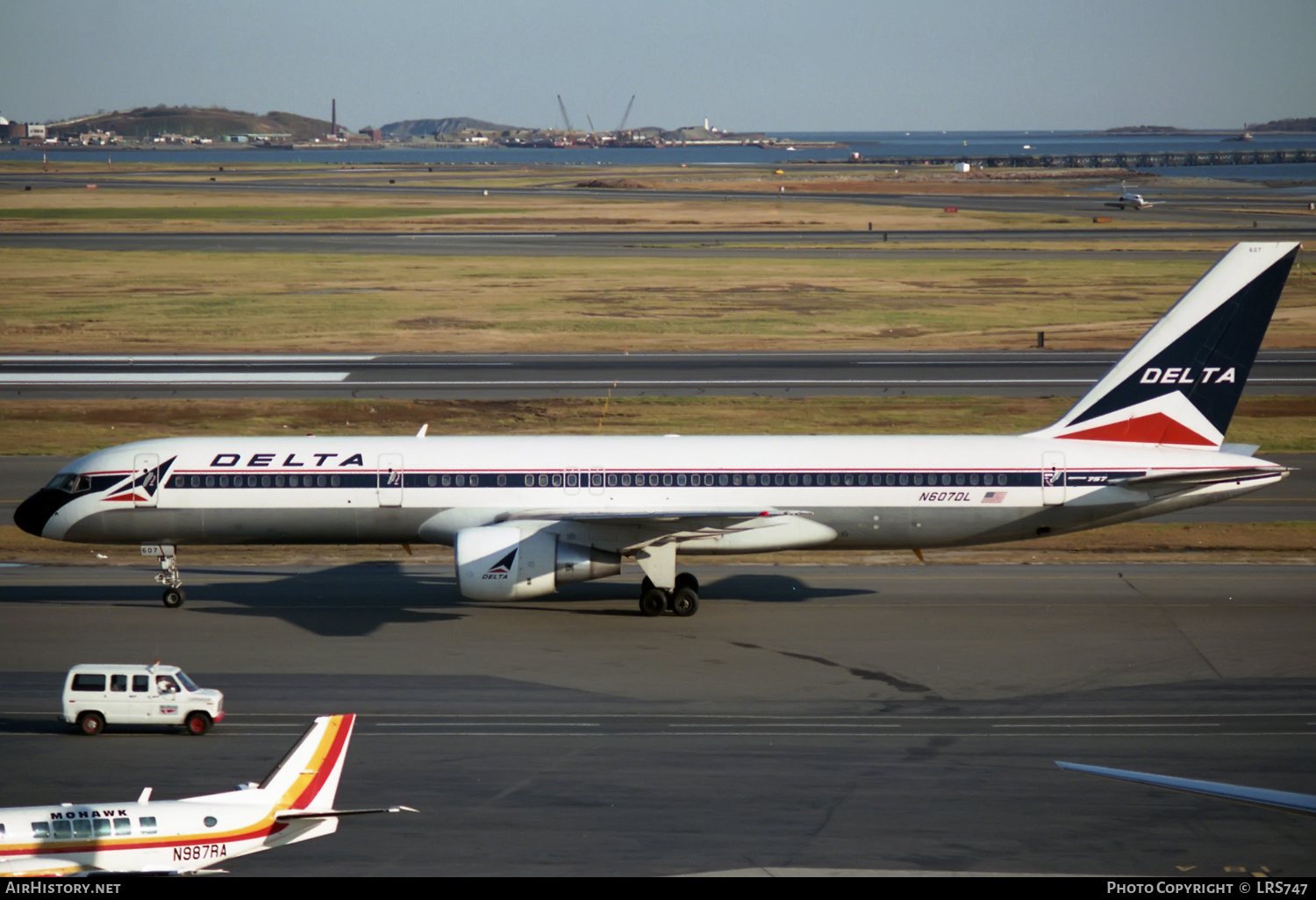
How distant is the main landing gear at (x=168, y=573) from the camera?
3512 centimetres

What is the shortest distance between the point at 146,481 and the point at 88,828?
852 inches

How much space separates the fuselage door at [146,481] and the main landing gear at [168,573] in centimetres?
123

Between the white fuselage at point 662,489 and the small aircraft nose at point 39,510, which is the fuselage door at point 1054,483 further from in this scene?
the small aircraft nose at point 39,510

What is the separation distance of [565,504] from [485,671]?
Result: 6.17 metres

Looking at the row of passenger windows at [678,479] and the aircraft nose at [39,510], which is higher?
the row of passenger windows at [678,479]

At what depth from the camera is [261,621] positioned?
33906mm

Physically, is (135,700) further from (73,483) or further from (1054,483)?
(1054,483)

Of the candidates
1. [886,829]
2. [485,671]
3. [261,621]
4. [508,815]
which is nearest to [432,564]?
[261,621]

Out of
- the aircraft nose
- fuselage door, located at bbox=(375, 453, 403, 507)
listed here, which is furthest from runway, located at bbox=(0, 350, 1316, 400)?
fuselage door, located at bbox=(375, 453, 403, 507)

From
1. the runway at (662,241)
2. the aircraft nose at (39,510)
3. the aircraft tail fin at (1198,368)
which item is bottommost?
the aircraft nose at (39,510)

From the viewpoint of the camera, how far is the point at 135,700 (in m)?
25.6

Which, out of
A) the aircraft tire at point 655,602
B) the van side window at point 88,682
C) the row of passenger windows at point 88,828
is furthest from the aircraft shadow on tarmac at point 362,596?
the row of passenger windows at point 88,828

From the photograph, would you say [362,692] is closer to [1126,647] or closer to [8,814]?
[8,814]

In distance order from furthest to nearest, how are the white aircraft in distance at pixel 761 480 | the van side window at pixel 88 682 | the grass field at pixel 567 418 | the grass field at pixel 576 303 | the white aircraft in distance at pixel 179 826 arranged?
the grass field at pixel 576 303, the grass field at pixel 567 418, the white aircraft in distance at pixel 761 480, the van side window at pixel 88 682, the white aircraft in distance at pixel 179 826
